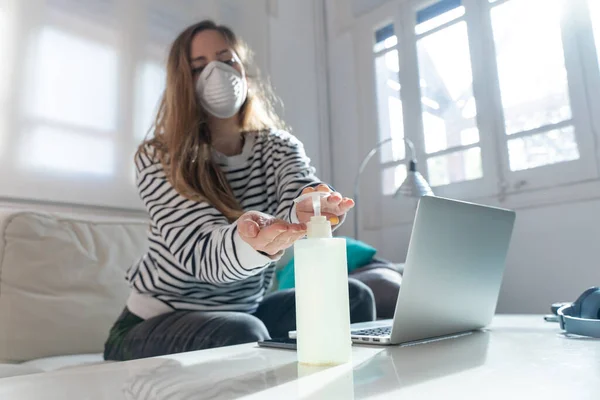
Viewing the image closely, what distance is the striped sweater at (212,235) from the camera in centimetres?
74

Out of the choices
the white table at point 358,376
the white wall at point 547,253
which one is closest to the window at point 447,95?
the white wall at point 547,253

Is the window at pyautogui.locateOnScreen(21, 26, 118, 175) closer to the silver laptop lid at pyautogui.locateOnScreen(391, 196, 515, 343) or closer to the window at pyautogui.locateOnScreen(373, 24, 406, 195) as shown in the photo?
the window at pyautogui.locateOnScreen(373, 24, 406, 195)

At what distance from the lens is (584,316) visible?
655mm

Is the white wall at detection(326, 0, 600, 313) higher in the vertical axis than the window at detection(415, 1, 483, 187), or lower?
lower

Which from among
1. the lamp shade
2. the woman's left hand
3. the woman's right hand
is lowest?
the woman's right hand

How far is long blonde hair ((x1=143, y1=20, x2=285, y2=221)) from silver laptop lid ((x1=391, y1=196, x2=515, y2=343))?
44 cm

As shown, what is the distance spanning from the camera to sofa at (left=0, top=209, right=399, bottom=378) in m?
1.16

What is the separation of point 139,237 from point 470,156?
1379mm

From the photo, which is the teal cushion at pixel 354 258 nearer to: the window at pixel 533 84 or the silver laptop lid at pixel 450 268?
the window at pixel 533 84

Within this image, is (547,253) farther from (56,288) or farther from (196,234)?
(56,288)

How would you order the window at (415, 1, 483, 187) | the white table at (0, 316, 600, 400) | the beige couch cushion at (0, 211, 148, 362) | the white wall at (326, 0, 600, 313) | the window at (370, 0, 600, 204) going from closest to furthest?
the white table at (0, 316, 600, 400) < the beige couch cushion at (0, 211, 148, 362) < the white wall at (326, 0, 600, 313) < the window at (370, 0, 600, 204) < the window at (415, 1, 483, 187)

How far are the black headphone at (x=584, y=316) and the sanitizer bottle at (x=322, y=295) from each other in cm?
36

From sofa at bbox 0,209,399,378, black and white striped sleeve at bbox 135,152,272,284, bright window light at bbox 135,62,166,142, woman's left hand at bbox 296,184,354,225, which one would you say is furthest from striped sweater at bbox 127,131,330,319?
bright window light at bbox 135,62,166,142

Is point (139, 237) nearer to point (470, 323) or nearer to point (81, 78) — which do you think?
point (81, 78)
